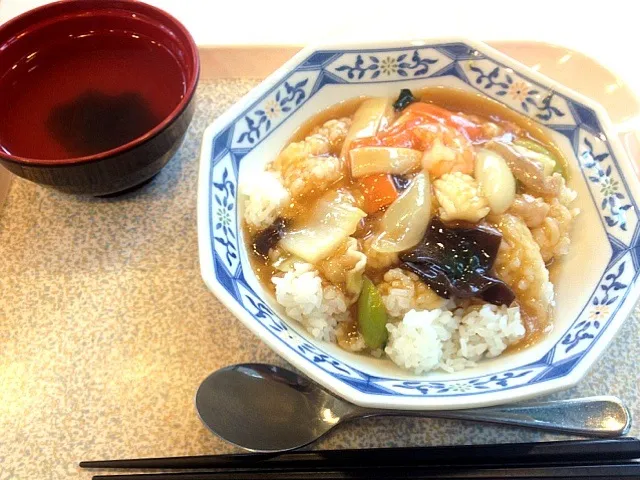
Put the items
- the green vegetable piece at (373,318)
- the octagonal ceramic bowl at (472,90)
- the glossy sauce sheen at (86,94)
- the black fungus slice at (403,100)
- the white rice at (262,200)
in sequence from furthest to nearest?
the black fungus slice at (403,100) → the glossy sauce sheen at (86,94) → the white rice at (262,200) → the green vegetable piece at (373,318) → the octagonal ceramic bowl at (472,90)

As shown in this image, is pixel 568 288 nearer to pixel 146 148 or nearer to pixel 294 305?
pixel 294 305

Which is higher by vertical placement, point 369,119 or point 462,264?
point 369,119

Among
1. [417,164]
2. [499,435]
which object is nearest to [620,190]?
[417,164]

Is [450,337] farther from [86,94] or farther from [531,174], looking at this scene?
[86,94]

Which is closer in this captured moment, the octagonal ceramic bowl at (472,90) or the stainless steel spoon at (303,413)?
the octagonal ceramic bowl at (472,90)

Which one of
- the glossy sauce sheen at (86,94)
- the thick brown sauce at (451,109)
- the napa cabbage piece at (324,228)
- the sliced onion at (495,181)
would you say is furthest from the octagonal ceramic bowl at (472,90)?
the glossy sauce sheen at (86,94)

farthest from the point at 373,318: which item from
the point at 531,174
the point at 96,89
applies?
the point at 96,89

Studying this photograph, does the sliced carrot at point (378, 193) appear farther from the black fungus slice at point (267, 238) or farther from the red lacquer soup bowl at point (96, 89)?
the red lacquer soup bowl at point (96, 89)
